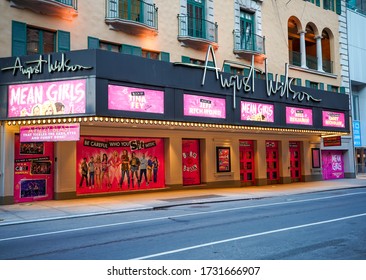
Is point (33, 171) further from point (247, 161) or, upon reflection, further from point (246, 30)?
point (246, 30)

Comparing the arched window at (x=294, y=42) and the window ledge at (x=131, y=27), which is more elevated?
the arched window at (x=294, y=42)

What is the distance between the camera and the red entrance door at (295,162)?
30.7m

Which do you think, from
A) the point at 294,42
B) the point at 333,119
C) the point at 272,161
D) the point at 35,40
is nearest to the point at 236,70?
the point at 272,161

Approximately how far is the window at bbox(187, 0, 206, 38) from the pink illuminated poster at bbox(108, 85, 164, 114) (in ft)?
23.5

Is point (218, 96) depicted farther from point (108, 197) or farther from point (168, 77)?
point (108, 197)

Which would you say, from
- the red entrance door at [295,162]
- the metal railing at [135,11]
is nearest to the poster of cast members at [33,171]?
the metal railing at [135,11]

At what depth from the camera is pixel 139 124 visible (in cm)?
1977

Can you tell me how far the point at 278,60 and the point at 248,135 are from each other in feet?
21.4

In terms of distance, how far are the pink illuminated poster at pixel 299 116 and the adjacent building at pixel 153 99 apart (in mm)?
65

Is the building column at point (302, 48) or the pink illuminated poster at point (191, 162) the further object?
the building column at point (302, 48)

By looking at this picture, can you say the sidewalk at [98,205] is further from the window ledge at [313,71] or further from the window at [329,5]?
the window at [329,5]

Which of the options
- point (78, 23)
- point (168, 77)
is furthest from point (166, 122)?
point (78, 23)

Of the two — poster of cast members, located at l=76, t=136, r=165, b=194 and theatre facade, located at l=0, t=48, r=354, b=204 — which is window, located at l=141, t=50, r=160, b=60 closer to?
theatre facade, located at l=0, t=48, r=354, b=204

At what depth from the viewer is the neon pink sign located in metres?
16.7
